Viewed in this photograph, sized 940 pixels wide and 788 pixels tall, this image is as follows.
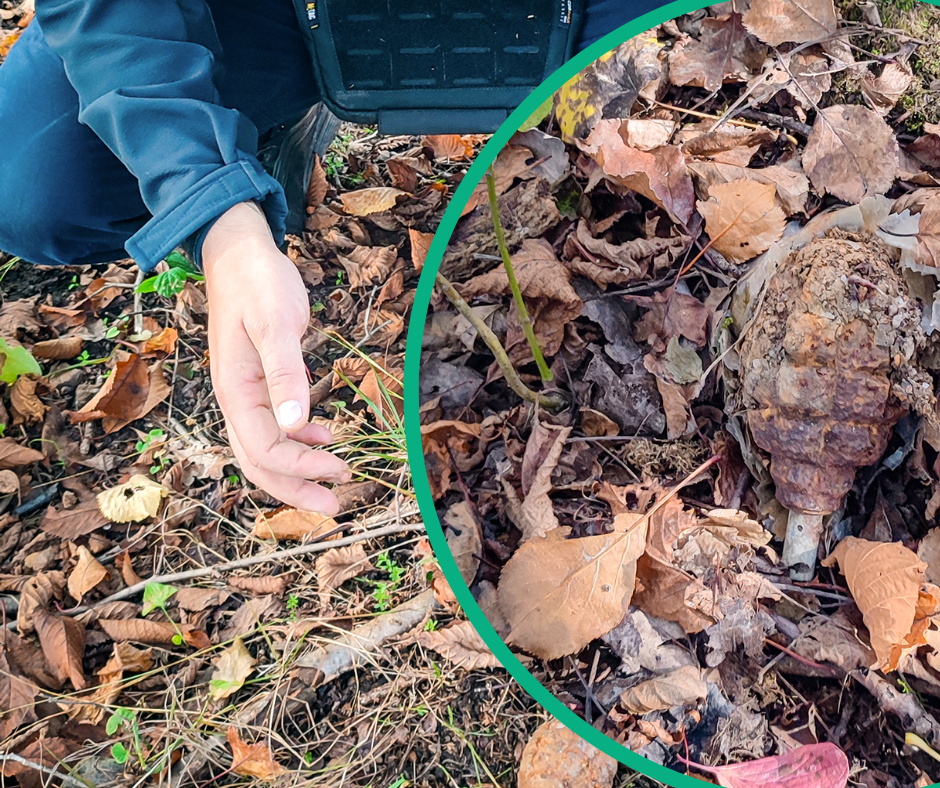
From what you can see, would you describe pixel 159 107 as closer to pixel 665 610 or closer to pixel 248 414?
pixel 248 414

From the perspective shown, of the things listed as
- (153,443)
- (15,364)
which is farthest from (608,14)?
(15,364)

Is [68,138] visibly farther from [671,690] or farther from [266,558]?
[671,690]

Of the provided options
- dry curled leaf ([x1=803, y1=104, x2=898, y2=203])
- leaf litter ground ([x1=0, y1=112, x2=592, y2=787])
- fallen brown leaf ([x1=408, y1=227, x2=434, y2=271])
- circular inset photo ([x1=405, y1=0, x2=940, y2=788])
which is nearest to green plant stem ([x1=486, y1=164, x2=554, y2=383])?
→ circular inset photo ([x1=405, y1=0, x2=940, y2=788])

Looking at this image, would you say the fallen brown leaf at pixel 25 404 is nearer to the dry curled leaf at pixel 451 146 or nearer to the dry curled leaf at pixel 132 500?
the dry curled leaf at pixel 132 500

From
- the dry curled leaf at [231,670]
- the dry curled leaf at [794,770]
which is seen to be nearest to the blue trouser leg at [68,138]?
the dry curled leaf at [231,670]

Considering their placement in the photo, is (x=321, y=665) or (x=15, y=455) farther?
(x=15, y=455)

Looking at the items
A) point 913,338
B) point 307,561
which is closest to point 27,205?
point 307,561
